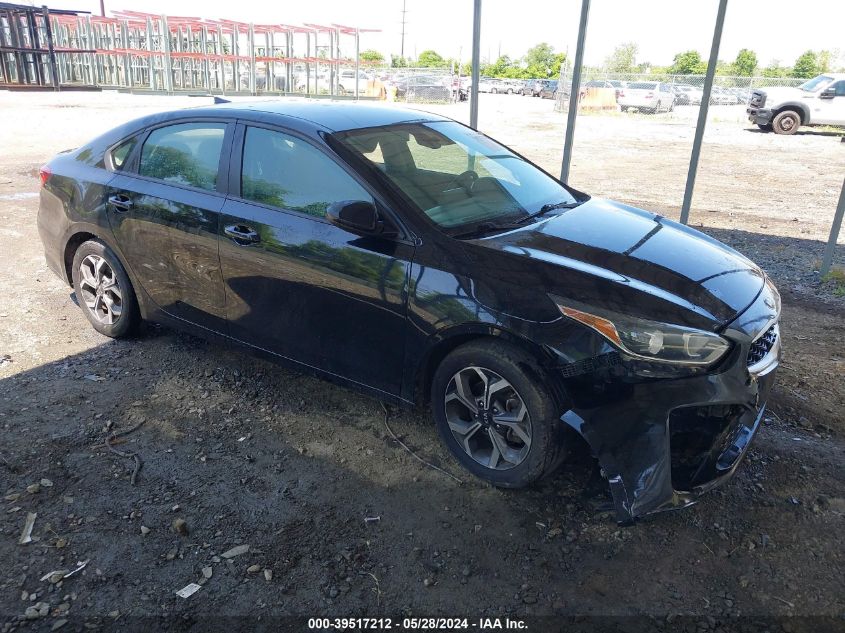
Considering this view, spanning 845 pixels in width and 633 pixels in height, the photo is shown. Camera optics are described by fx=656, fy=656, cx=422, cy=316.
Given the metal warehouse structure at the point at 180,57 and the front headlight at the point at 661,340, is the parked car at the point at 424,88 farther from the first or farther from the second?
the front headlight at the point at 661,340

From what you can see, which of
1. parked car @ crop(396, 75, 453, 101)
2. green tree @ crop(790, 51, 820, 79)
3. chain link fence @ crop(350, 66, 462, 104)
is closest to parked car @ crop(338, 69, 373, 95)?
chain link fence @ crop(350, 66, 462, 104)

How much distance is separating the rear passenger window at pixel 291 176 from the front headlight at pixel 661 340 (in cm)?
137

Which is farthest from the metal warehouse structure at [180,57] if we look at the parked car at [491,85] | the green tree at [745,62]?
the green tree at [745,62]

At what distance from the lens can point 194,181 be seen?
395cm

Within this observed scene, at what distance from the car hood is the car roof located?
116cm

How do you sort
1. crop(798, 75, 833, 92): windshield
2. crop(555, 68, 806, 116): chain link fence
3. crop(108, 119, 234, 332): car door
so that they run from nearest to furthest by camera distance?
1. crop(108, 119, 234, 332): car door
2. crop(798, 75, 833, 92): windshield
3. crop(555, 68, 806, 116): chain link fence

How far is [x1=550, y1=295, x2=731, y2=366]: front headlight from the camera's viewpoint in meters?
2.67

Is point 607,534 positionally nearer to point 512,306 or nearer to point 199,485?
point 512,306

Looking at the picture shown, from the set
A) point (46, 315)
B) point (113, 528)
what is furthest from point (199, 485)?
point (46, 315)

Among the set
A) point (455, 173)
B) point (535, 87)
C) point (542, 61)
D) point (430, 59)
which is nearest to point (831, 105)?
point (455, 173)

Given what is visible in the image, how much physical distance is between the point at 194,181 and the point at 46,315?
83.4 inches

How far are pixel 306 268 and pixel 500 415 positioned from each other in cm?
127

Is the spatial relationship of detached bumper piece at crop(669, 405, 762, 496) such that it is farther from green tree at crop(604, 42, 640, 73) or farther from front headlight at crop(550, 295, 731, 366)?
green tree at crop(604, 42, 640, 73)

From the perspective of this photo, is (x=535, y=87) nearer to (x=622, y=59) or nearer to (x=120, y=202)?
(x=622, y=59)
